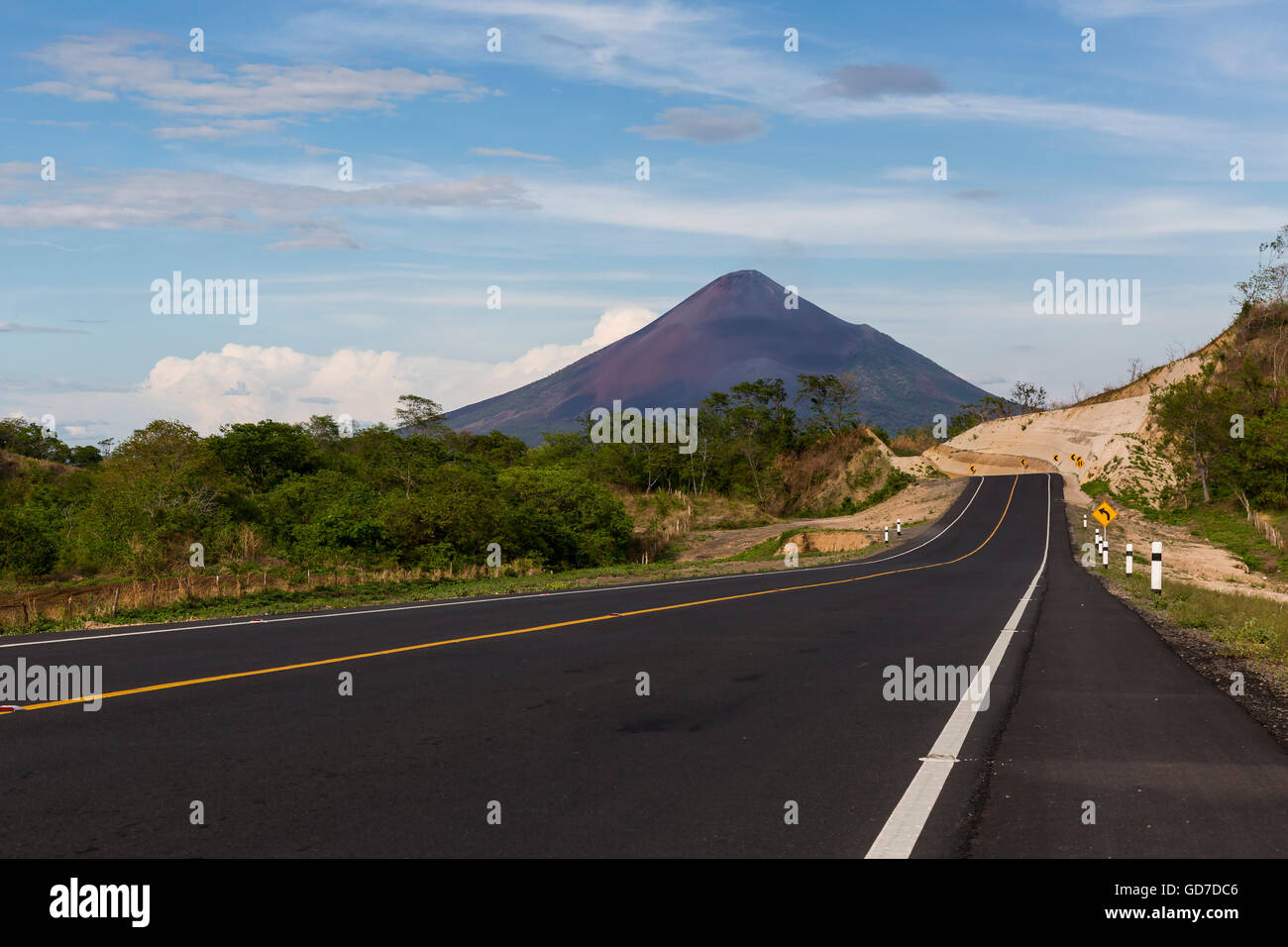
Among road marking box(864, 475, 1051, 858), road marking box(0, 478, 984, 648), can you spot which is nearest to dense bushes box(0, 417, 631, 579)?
road marking box(0, 478, 984, 648)

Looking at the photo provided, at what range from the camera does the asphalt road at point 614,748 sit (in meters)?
4.85

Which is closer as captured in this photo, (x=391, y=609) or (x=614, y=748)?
(x=614, y=748)

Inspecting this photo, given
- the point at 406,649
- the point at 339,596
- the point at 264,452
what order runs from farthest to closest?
the point at 264,452, the point at 339,596, the point at 406,649

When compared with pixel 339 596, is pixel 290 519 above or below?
above

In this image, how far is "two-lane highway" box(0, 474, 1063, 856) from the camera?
484 cm

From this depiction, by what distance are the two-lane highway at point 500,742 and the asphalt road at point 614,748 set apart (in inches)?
1.0

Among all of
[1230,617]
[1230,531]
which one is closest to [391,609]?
[1230,617]

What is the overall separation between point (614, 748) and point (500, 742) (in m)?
0.80

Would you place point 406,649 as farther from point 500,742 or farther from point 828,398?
point 828,398

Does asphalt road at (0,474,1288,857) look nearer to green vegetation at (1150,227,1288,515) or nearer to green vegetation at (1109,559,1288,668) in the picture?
green vegetation at (1109,559,1288,668)

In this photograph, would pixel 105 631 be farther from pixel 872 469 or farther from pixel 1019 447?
pixel 1019 447

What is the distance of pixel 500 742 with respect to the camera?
6.72 metres

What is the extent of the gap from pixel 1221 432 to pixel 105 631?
69.3 m
